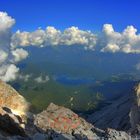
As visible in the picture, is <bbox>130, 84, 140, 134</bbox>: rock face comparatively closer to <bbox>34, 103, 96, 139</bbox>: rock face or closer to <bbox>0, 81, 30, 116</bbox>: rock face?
<bbox>34, 103, 96, 139</bbox>: rock face

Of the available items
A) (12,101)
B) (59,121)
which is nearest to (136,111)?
(59,121)

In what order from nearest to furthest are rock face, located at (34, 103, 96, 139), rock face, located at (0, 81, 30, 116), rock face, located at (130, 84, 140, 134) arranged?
rock face, located at (34, 103, 96, 139) → rock face, located at (0, 81, 30, 116) → rock face, located at (130, 84, 140, 134)

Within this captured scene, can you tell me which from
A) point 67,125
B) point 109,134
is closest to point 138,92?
point 67,125

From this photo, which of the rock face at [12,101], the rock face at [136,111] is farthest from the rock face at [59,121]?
the rock face at [136,111]

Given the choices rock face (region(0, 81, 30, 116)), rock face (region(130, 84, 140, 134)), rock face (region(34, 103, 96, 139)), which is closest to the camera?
rock face (region(34, 103, 96, 139))

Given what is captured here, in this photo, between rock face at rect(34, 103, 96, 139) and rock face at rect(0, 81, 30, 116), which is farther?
rock face at rect(0, 81, 30, 116)

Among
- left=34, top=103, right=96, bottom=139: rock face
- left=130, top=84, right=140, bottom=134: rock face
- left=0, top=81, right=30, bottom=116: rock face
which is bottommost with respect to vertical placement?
left=34, top=103, right=96, bottom=139: rock face

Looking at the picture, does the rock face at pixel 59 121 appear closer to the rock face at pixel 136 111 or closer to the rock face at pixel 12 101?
the rock face at pixel 12 101

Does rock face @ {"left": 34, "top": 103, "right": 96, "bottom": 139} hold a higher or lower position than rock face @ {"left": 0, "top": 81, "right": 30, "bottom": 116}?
lower

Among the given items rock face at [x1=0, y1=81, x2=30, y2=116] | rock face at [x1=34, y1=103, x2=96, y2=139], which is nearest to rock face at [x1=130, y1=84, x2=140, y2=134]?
rock face at [x1=34, y1=103, x2=96, y2=139]
